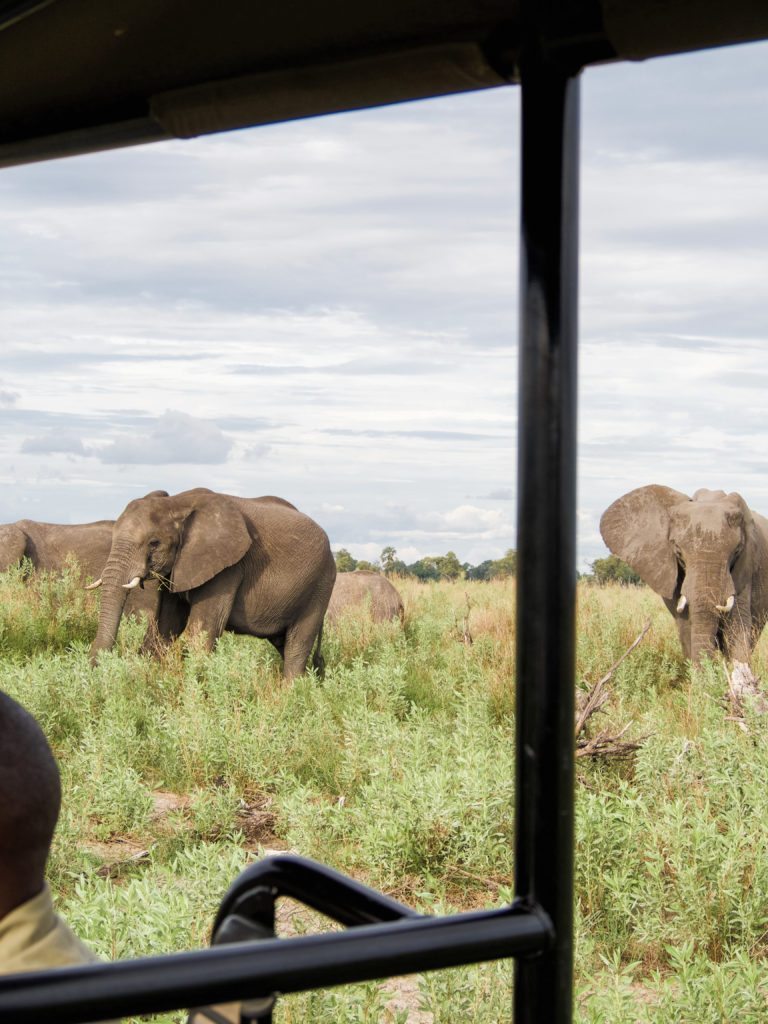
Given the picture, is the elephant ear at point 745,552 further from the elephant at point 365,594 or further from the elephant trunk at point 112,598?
the elephant trunk at point 112,598

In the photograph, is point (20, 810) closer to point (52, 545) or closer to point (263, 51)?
point (263, 51)

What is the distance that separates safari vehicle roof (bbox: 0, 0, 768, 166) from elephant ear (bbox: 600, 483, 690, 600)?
29.6 ft

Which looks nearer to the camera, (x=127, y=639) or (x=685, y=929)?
(x=685, y=929)

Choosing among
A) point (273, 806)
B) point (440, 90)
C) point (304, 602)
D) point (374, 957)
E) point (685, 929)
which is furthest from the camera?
point (304, 602)

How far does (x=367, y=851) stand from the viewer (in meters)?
4.21

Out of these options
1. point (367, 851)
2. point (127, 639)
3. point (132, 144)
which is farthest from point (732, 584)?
point (132, 144)

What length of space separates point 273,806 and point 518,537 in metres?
4.52

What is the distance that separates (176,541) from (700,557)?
4.19 metres

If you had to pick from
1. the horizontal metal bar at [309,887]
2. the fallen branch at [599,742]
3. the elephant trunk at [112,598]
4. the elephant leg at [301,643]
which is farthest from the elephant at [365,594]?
the horizontal metal bar at [309,887]

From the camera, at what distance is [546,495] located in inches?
39.0

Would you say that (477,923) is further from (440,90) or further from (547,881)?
(440,90)

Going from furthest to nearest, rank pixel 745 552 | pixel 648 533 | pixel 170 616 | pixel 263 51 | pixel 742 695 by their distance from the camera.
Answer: pixel 170 616 → pixel 648 533 → pixel 745 552 → pixel 742 695 → pixel 263 51

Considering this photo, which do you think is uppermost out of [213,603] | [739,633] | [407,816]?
[213,603]

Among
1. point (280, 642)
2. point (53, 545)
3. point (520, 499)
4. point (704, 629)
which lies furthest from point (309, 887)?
point (53, 545)
